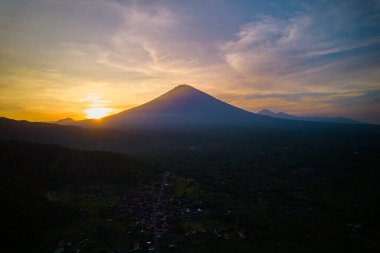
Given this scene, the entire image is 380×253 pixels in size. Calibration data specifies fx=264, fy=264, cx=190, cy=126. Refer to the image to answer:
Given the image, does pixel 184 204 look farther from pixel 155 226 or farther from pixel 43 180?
pixel 43 180

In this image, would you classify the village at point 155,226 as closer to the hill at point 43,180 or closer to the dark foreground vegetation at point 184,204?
the dark foreground vegetation at point 184,204

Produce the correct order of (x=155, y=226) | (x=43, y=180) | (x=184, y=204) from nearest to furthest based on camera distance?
(x=155, y=226) → (x=184, y=204) → (x=43, y=180)

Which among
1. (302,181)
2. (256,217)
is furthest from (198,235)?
(302,181)

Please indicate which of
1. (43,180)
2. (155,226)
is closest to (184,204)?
(155,226)

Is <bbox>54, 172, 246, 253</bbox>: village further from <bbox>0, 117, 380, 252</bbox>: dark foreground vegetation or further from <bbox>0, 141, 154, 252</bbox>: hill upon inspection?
<bbox>0, 141, 154, 252</bbox>: hill

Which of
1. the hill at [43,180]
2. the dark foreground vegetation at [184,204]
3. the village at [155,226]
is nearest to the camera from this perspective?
the village at [155,226]

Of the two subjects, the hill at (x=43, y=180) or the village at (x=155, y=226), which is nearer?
the village at (x=155, y=226)

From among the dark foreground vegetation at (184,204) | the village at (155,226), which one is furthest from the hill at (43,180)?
the village at (155,226)

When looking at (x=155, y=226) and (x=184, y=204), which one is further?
(x=184, y=204)

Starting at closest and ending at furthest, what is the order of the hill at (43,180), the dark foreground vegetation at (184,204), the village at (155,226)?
the village at (155,226) → the dark foreground vegetation at (184,204) → the hill at (43,180)
